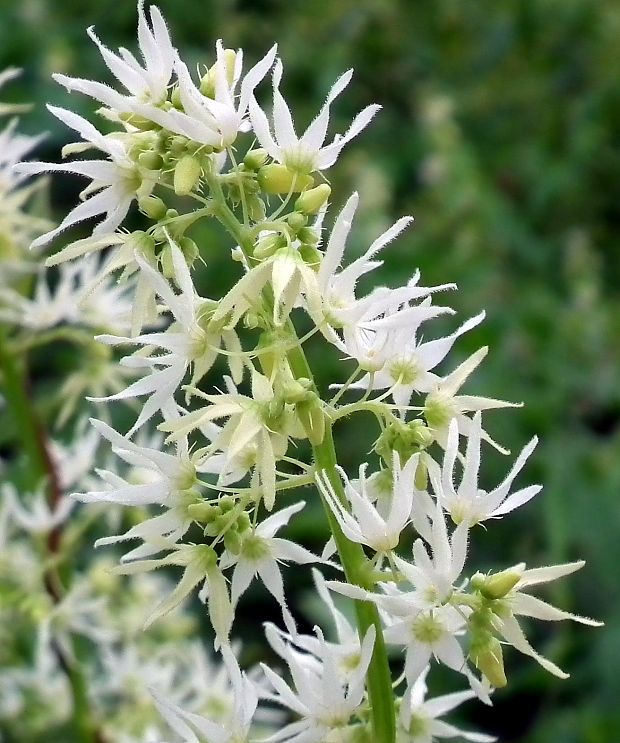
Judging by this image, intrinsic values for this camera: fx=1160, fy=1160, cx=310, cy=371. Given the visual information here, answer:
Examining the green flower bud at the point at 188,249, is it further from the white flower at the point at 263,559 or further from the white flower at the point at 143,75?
the white flower at the point at 263,559

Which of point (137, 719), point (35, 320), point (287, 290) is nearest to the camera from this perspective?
point (287, 290)

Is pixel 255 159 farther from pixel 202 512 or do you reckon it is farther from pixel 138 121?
pixel 202 512

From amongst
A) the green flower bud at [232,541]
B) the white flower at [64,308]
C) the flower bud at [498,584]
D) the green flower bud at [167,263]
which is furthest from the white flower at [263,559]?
the white flower at [64,308]

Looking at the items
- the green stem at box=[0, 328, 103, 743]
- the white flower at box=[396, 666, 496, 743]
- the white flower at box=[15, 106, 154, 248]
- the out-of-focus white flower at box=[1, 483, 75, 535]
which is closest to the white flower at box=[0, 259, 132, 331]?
the green stem at box=[0, 328, 103, 743]

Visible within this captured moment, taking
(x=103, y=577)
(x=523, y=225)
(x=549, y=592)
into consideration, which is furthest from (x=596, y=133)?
(x=103, y=577)

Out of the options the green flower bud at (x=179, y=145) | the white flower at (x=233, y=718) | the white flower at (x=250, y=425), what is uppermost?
the green flower bud at (x=179, y=145)

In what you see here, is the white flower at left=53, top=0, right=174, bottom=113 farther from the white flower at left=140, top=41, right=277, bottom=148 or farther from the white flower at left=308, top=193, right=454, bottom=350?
the white flower at left=308, top=193, right=454, bottom=350

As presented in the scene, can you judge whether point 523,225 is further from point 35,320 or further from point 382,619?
point 382,619

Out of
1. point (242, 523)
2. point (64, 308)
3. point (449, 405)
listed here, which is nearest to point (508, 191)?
point (64, 308)
